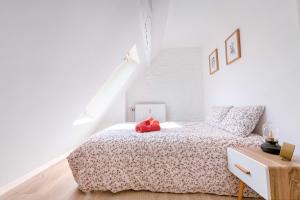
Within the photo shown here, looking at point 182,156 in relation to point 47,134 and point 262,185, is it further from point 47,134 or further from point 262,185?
point 47,134

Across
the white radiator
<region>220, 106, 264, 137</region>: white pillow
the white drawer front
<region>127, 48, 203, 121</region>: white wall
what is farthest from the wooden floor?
<region>127, 48, 203, 121</region>: white wall

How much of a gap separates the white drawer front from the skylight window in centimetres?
237

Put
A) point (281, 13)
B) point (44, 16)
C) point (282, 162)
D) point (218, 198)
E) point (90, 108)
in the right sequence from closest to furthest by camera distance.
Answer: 1. point (44, 16)
2. point (282, 162)
3. point (281, 13)
4. point (218, 198)
5. point (90, 108)

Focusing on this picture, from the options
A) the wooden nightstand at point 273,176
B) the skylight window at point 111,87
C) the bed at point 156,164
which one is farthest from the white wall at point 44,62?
the wooden nightstand at point 273,176

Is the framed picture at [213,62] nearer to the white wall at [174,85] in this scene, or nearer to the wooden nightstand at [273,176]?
the white wall at [174,85]

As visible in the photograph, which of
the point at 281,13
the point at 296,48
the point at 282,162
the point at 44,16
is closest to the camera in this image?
the point at 44,16

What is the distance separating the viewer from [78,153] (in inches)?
62.0

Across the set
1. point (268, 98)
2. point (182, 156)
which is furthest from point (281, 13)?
point (182, 156)

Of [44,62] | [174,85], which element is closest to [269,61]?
[44,62]

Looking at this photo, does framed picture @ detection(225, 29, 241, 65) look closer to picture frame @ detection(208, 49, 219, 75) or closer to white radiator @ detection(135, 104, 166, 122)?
picture frame @ detection(208, 49, 219, 75)

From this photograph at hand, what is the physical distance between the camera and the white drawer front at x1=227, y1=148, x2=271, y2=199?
100 centimetres

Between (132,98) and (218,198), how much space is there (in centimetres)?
285

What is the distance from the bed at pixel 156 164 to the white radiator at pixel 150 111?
2.06 metres

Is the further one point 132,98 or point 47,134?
point 132,98
